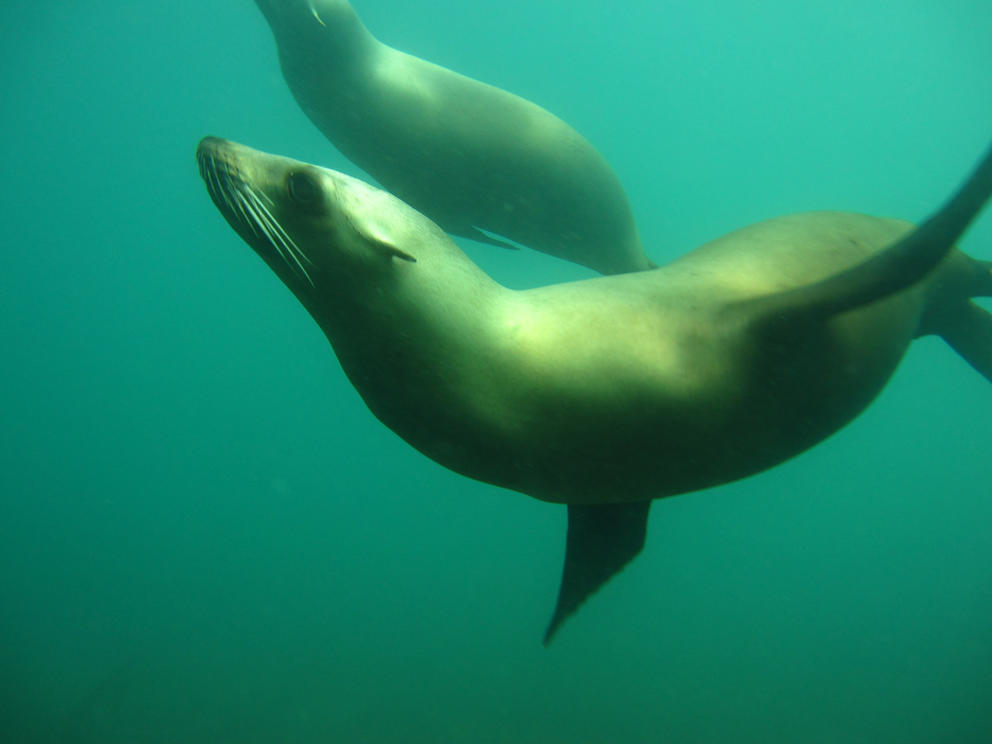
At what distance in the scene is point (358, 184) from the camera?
73.2 inches

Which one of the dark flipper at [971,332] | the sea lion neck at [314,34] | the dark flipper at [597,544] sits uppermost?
the sea lion neck at [314,34]

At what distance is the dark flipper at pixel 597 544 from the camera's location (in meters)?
2.49

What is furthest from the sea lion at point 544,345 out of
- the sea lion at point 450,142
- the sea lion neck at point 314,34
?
the sea lion neck at point 314,34

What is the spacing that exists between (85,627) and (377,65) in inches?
623

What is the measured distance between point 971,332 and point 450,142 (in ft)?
11.0

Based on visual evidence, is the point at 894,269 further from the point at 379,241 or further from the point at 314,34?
the point at 314,34

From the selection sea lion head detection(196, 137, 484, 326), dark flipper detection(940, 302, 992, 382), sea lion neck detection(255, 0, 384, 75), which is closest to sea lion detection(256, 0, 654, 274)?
sea lion neck detection(255, 0, 384, 75)

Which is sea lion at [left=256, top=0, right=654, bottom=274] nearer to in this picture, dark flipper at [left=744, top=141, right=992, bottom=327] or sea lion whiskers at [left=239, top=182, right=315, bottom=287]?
sea lion whiskers at [left=239, top=182, right=315, bottom=287]

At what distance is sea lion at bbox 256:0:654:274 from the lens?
14.3 ft

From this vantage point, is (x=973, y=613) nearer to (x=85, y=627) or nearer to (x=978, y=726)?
(x=978, y=726)

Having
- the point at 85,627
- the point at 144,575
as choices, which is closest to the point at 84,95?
the point at 144,575

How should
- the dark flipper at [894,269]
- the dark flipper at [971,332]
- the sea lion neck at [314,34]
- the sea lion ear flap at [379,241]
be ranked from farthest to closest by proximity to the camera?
1. the sea lion neck at [314,34]
2. the dark flipper at [971,332]
3. the sea lion ear flap at [379,241]
4. the dark flipper at [894,269]

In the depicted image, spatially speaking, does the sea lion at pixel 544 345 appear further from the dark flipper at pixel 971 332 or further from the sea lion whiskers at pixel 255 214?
the dark flipper at pixel 971 332

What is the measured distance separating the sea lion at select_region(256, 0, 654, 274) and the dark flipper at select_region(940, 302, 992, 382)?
2117 mm
